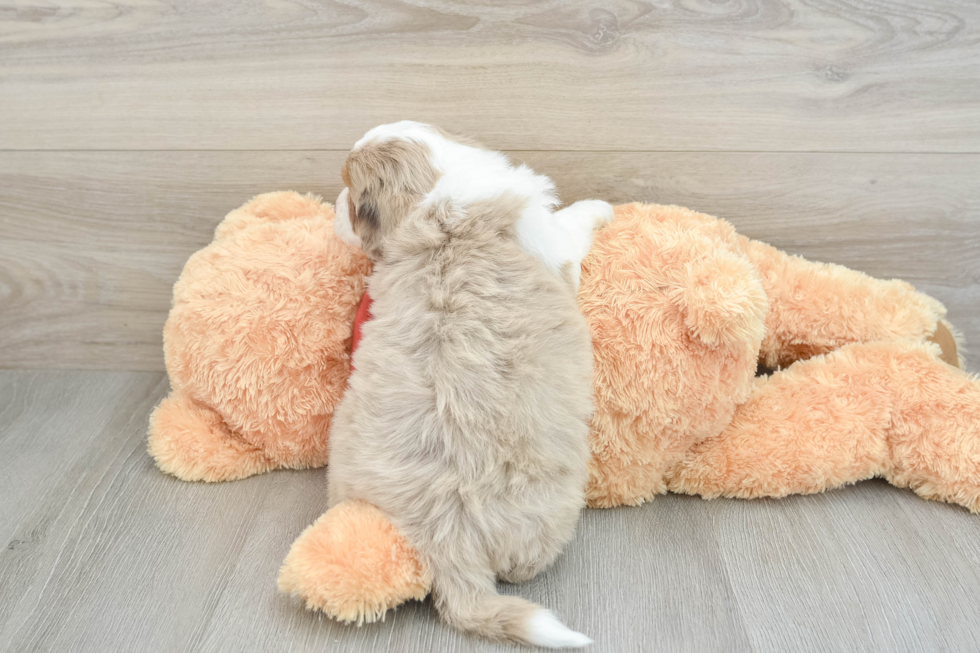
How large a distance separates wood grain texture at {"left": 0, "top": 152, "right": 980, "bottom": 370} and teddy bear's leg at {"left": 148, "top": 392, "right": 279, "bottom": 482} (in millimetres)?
322

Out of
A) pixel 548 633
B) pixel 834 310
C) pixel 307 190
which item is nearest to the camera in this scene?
pixel 548 633

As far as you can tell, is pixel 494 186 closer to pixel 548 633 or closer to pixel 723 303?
pixel 723 303

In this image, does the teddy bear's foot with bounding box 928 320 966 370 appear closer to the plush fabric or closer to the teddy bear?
the teddy bear

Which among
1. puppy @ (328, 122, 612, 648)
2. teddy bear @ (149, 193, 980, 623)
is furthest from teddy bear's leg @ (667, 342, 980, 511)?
puppy @ (328, 122, 612, 648)

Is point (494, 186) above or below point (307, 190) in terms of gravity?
above

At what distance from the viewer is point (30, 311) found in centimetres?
136

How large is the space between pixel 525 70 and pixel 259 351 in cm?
59

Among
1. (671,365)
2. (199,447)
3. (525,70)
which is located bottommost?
(199,447)

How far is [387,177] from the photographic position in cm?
87

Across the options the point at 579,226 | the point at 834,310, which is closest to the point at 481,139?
the point at 579,226

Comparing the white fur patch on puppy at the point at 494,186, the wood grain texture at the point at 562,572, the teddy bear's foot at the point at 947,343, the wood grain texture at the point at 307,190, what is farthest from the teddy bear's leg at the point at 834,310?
the white fur patch on puppy at the point at 494,186

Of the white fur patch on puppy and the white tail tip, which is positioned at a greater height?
the white fur patch on puppy

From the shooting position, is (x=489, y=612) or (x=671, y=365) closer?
(x=489, y=612)

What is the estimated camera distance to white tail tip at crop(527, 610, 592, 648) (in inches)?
30.5
